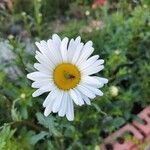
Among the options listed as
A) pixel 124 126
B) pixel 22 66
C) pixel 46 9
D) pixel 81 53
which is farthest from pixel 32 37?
pixel 81 53

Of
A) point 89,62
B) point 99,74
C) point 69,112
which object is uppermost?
point 99,74

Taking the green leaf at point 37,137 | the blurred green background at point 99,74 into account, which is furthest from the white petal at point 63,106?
the green leaf at point 37,137

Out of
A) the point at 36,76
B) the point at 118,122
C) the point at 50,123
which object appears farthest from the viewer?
the point at 118,122

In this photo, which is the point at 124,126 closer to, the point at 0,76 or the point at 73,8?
the point at 0,76

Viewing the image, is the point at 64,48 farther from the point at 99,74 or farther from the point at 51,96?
the point at 99,74

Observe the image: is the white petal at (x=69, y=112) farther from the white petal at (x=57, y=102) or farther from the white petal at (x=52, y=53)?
the white petal at (x=52, y=53)

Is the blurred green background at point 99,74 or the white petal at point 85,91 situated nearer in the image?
the white petal at point 85,91

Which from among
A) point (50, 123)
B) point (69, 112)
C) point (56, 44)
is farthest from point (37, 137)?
point (56, 44)

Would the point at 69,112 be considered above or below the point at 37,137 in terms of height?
below
